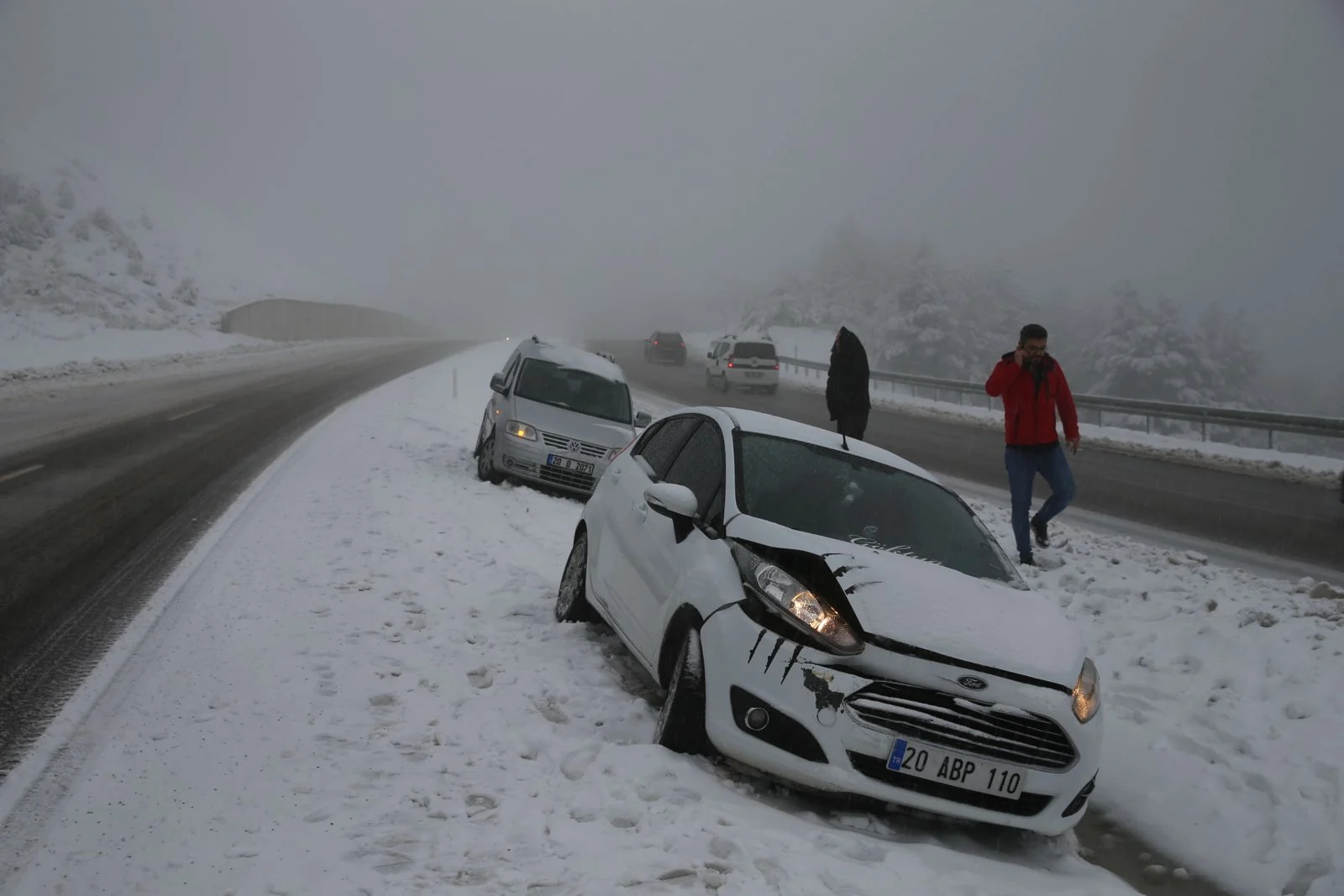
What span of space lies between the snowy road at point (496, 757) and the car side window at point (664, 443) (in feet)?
3.75

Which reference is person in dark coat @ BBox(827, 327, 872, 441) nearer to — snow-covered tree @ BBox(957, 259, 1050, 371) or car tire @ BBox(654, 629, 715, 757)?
car tire @ BBox(654, 629, 715, 757)

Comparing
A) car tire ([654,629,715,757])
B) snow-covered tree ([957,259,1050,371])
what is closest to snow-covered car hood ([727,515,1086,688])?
car tire ([654,629,715,757])

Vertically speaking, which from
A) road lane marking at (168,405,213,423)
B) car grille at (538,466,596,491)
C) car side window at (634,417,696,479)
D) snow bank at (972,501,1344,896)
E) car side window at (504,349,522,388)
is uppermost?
car side window at (504,349,522,388)

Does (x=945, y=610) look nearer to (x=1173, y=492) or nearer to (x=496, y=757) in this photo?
(x=496, y=757)

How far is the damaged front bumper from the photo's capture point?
150 inches

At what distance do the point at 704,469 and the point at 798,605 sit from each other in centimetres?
146

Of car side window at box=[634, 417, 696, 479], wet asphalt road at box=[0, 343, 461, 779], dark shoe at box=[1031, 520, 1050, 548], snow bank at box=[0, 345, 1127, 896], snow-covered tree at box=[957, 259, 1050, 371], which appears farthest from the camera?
snow-covered tree at box=[957, 259, 1050, 371]

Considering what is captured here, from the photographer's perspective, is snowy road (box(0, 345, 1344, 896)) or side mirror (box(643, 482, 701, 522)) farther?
side mirror (box(643, 482, 701, 522))

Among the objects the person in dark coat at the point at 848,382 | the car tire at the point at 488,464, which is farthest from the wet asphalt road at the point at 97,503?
the person in dark coat at the point at 848,382

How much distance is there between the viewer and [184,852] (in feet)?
11.0

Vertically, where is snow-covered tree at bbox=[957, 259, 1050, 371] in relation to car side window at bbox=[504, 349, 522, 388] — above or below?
above

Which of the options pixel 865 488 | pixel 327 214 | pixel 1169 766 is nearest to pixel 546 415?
pixel 865 488

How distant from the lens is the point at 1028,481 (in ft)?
29.3

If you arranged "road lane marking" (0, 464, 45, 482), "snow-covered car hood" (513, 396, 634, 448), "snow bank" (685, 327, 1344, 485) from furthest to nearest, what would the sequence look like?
"snow bank" (685, 327, 1344, 485)
"snow-covered car hood" (513, 396, 634, 448)
"road lane marking" (0, 464, 45, 482)
